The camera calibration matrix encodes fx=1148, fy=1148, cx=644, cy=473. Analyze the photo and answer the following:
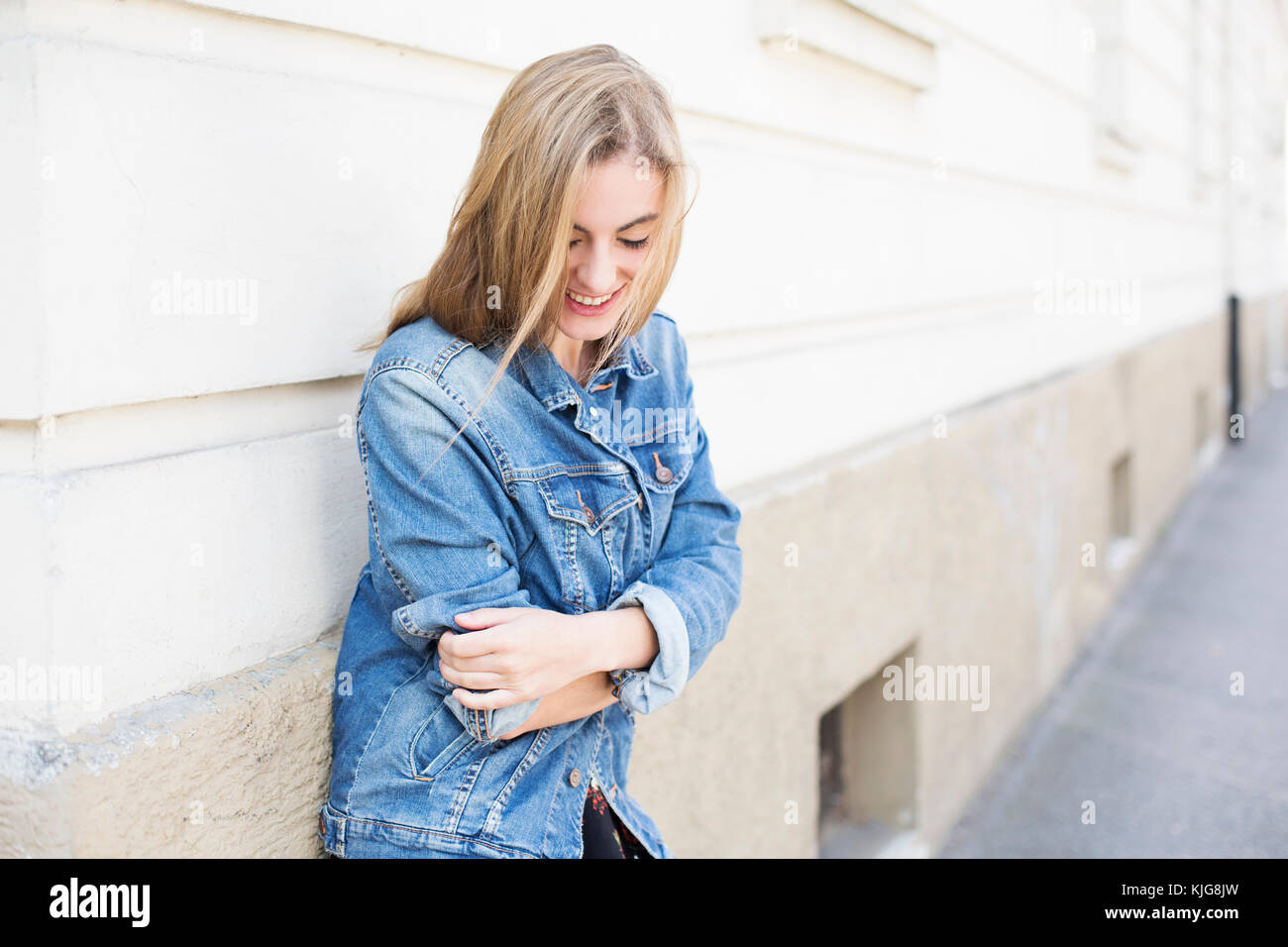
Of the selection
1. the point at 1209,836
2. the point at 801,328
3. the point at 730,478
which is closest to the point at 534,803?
the point at 730,478

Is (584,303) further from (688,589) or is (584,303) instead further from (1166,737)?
(1166,737)

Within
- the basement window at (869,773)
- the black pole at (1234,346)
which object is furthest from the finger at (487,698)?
the black pole at (1234,346)

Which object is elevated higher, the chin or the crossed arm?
the chin

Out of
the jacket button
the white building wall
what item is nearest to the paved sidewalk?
the white building wall

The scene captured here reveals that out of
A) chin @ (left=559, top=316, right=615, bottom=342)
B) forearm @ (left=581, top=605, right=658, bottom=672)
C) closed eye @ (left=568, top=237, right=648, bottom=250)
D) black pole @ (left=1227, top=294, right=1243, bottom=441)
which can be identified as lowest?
forearm @ (left=581, top=605, right=658, bottom=672)

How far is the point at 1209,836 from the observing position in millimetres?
3715

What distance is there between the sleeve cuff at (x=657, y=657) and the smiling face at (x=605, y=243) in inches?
14.7

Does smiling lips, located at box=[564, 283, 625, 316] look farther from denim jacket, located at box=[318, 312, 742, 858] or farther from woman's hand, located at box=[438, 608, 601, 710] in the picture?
woman's hand, located at box=[438, 608, 601, 710]

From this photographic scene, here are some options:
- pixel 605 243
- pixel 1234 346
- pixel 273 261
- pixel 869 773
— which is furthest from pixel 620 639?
pixel 1234 346

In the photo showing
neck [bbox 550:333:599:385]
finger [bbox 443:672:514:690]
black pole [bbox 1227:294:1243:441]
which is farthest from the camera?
black pole [bbox 1227:294:1243:441]

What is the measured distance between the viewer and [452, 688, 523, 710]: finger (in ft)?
4.70

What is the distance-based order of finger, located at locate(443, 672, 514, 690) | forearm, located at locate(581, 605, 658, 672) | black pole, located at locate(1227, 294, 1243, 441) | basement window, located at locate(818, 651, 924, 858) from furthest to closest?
black pole, located at locate(1227, 294, 1243, 441)
basement window, located at locate(818, 651, 924, 858)
forearm, located at locate(581, 605, 658, 672)
finger, located at locate(443, 672, 514, 690)

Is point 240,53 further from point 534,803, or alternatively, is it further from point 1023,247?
point 1023,247

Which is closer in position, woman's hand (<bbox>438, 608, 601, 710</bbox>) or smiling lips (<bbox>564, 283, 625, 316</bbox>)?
woman's hand (<bbox>438, 608, 601, 710</bbox>)
